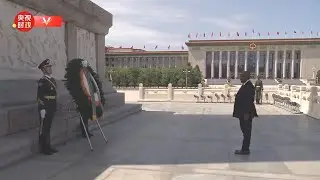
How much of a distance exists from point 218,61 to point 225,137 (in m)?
88.1

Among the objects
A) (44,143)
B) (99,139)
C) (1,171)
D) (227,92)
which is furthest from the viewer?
(227,92)

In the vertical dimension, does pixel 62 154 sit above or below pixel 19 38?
below

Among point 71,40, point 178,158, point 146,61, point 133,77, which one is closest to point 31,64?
point 71,40

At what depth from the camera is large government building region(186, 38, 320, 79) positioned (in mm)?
88688

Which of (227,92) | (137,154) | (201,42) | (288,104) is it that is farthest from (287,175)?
(201,42)

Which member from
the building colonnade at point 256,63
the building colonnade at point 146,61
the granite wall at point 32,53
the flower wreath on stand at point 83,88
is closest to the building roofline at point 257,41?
the building colonnade at point 256,63

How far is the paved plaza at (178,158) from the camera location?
18.5ft

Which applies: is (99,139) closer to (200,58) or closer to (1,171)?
(1,171)

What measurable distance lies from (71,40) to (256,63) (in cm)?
8862

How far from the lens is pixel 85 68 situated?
25.4ft

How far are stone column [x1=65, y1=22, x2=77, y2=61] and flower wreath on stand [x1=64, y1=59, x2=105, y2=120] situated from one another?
3.48m

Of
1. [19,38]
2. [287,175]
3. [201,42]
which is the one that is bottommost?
[287,175]

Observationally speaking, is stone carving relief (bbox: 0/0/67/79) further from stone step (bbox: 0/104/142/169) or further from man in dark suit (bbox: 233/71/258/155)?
man in dark suit (bbox: 233/71/258/155)

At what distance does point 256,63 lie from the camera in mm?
95438
